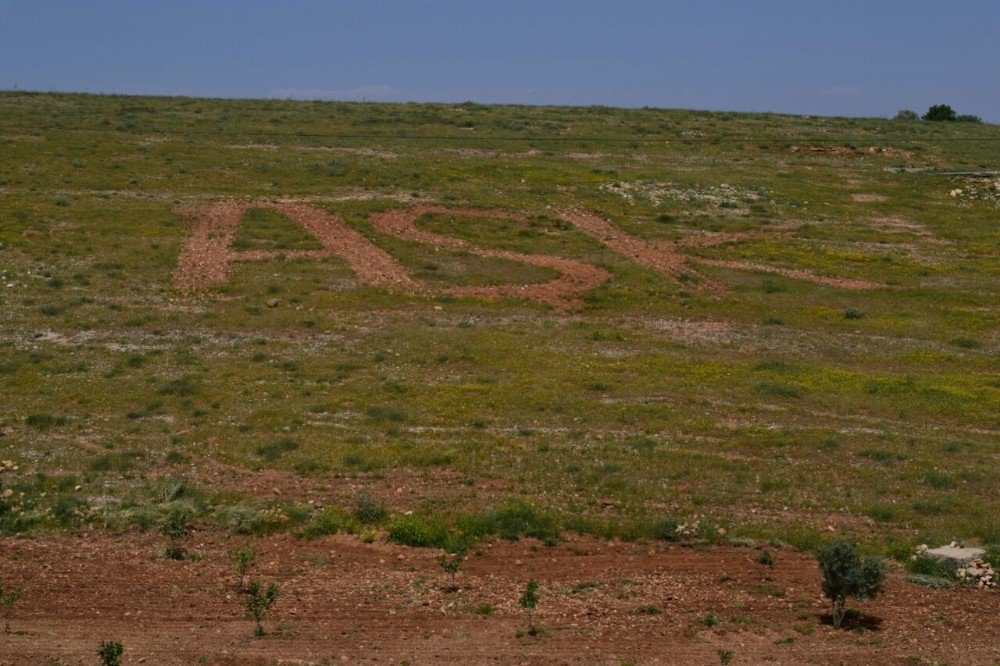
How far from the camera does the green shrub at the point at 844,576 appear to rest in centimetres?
1866

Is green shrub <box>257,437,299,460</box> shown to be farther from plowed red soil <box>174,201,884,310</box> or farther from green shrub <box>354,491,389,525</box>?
plowed red soil <box>174,201,884,310</box>

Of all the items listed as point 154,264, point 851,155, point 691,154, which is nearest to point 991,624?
point 154,264

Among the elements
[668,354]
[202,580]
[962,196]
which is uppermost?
[962,196]

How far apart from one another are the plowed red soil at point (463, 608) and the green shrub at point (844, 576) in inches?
20.6

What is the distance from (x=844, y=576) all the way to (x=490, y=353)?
19365mm

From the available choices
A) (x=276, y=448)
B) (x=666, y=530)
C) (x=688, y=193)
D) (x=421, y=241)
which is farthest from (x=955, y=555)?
(x=688, y=193)

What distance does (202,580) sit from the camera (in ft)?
64.7

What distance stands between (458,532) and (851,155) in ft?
241

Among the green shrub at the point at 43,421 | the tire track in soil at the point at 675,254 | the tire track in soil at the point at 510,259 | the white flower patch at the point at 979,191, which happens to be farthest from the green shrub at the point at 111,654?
the white flower patch at the point at 979,191

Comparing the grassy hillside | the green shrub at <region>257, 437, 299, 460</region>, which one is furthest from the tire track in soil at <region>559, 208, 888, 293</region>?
the green shrub at <region>257, 437, 299, 460</region>

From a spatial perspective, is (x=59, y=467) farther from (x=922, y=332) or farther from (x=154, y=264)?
(x=922, y=332)

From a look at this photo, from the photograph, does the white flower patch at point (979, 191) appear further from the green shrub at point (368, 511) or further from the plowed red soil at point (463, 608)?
the green shrub at point (368, 511)

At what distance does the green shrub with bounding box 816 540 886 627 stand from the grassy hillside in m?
3.53

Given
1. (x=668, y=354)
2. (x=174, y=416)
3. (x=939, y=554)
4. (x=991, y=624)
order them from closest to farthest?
(x=991, y=624), (x=939, y=554), (x=174, y=416), (x=668, y=354)
